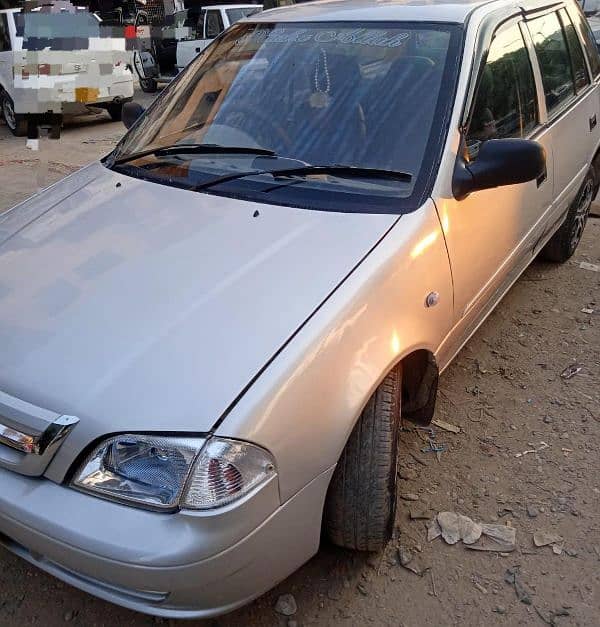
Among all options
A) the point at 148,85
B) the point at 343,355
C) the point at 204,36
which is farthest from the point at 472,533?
the point at 148,85

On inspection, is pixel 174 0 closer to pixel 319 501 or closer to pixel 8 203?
pixel 8 203

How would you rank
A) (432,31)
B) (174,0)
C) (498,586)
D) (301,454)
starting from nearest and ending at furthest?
(301,454) < (498,586) < (432,31) < (174,0)

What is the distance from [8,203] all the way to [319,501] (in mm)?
5321

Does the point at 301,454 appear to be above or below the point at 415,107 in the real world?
below

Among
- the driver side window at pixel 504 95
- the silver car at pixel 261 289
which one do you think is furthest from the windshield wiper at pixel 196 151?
the driver side window at pixel 504 95

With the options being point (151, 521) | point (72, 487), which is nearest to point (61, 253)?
point (72, 487)

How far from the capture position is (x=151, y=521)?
1.51 m

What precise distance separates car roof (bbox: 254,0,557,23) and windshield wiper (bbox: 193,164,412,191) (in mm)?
797

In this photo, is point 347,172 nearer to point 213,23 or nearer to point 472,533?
point 472,533

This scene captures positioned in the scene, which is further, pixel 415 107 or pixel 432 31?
pixel 432 31

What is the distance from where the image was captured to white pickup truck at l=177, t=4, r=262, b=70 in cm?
1131

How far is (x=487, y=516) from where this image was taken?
2.33 meters

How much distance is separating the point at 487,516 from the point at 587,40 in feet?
10.7

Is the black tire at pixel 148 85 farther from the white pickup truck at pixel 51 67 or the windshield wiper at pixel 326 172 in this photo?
the windshield wiper at pixel 326 172
